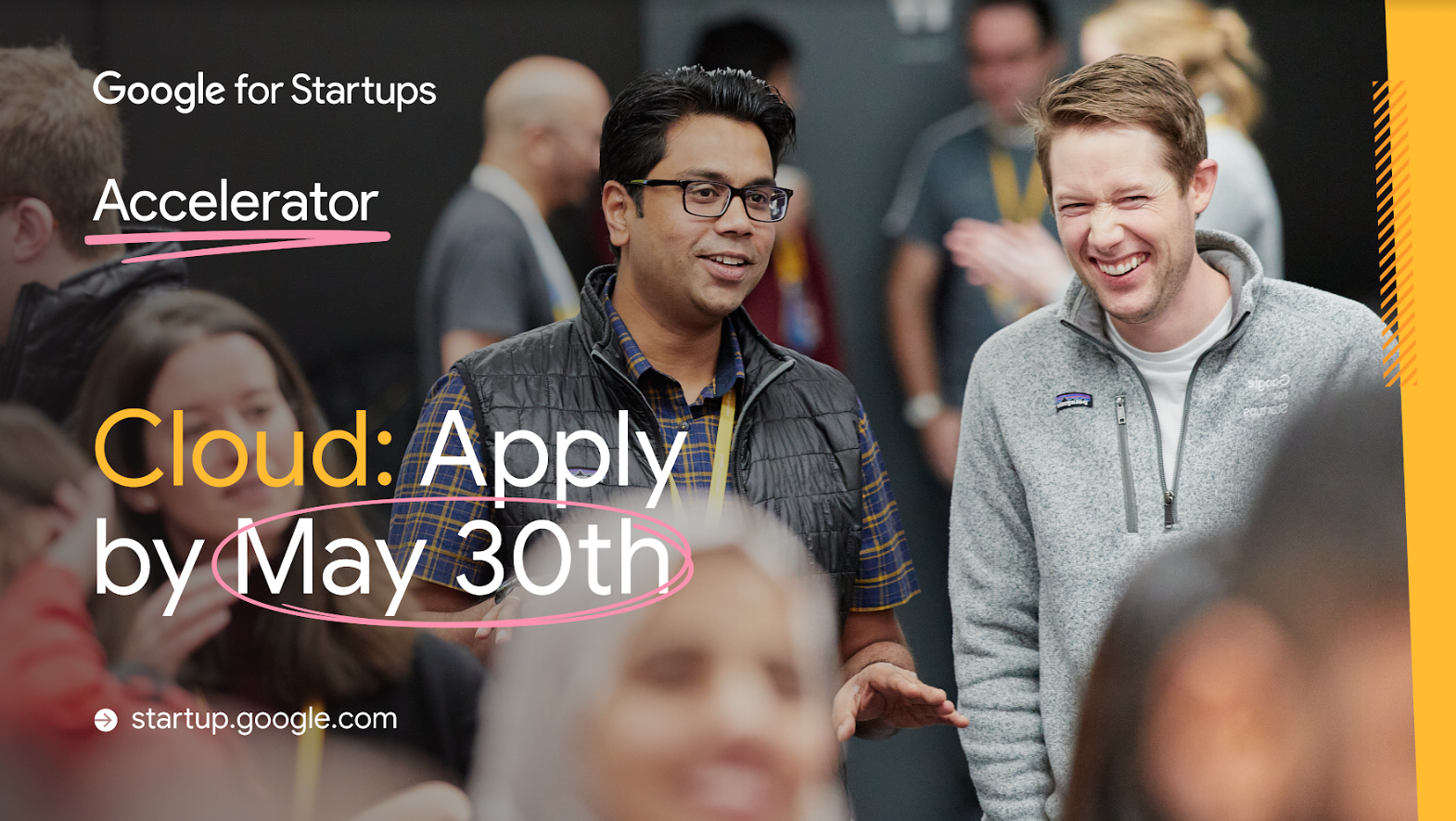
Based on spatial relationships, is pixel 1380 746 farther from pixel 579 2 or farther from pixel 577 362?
pixel 579 2

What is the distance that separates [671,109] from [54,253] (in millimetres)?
951

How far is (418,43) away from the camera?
2.75 meters

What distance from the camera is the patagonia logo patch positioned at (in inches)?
70.8

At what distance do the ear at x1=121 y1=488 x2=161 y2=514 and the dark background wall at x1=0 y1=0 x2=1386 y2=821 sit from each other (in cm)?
46

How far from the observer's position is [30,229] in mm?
1913

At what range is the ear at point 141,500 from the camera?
1841mm

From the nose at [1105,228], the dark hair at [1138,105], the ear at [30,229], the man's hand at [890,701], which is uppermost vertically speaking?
the dark hair at [1138,105]

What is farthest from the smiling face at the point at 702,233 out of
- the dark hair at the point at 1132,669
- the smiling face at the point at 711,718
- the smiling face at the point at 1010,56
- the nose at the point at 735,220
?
the smiling face at the point at 1010,56

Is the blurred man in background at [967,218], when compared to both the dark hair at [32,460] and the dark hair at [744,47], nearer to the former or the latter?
the dark hair at [744,47]

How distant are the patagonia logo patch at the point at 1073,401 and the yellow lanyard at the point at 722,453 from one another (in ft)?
1.51

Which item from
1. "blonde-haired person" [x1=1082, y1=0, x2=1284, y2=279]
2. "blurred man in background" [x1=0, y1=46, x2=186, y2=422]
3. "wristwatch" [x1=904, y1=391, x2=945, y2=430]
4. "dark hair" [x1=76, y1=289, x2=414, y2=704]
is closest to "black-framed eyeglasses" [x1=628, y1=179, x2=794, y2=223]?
"dark hair" [x1=76, y1=289, x2=414, y2=704]

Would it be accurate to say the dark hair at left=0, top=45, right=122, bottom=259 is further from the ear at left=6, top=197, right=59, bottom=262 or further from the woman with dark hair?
the woman with dark hair

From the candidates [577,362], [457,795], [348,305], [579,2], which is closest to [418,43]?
[579,2]

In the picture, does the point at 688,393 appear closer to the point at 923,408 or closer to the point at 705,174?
the point at 705,174
